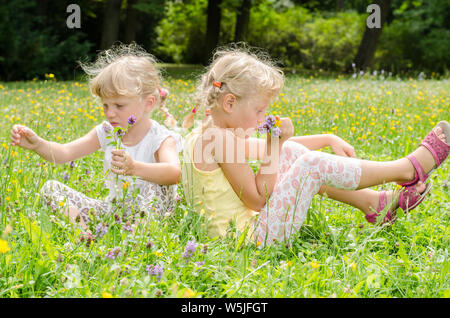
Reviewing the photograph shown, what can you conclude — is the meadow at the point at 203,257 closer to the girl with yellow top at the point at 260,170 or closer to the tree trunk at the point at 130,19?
the girl with yellow top at the point at 260,170

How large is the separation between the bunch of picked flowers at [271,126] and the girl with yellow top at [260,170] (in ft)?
0.14

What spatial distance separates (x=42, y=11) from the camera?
18797mm

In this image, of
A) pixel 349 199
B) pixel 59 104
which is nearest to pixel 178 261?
pixel 349 199

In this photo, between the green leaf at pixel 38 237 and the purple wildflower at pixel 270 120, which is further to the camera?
the purple wildflower at pixel 270 120

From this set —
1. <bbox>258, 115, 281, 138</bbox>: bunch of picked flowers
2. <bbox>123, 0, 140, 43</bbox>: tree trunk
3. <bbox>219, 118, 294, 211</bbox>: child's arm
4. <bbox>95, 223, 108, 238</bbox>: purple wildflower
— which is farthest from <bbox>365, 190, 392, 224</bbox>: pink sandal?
<bbox>123, 0, 140, 43</bbox>: tree trunk

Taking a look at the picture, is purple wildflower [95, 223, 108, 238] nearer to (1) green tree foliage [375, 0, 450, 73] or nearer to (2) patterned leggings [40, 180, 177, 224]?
(2) patterned leggings [40, 180, 177, 224]

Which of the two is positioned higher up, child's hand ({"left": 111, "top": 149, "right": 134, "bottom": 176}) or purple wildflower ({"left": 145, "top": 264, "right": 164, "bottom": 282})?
child's hand ({"left": 111, "top": 149, "right": 134, "bottom": 176})

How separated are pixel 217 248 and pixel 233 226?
26cm

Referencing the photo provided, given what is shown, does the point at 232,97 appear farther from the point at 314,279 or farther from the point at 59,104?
the point at 59,104

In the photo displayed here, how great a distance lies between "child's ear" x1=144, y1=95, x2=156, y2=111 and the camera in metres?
3.09

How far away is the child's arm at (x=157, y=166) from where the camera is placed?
2.40m

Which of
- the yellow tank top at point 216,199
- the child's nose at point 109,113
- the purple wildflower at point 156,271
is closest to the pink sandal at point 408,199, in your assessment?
the yellow tank top at point 216,199
